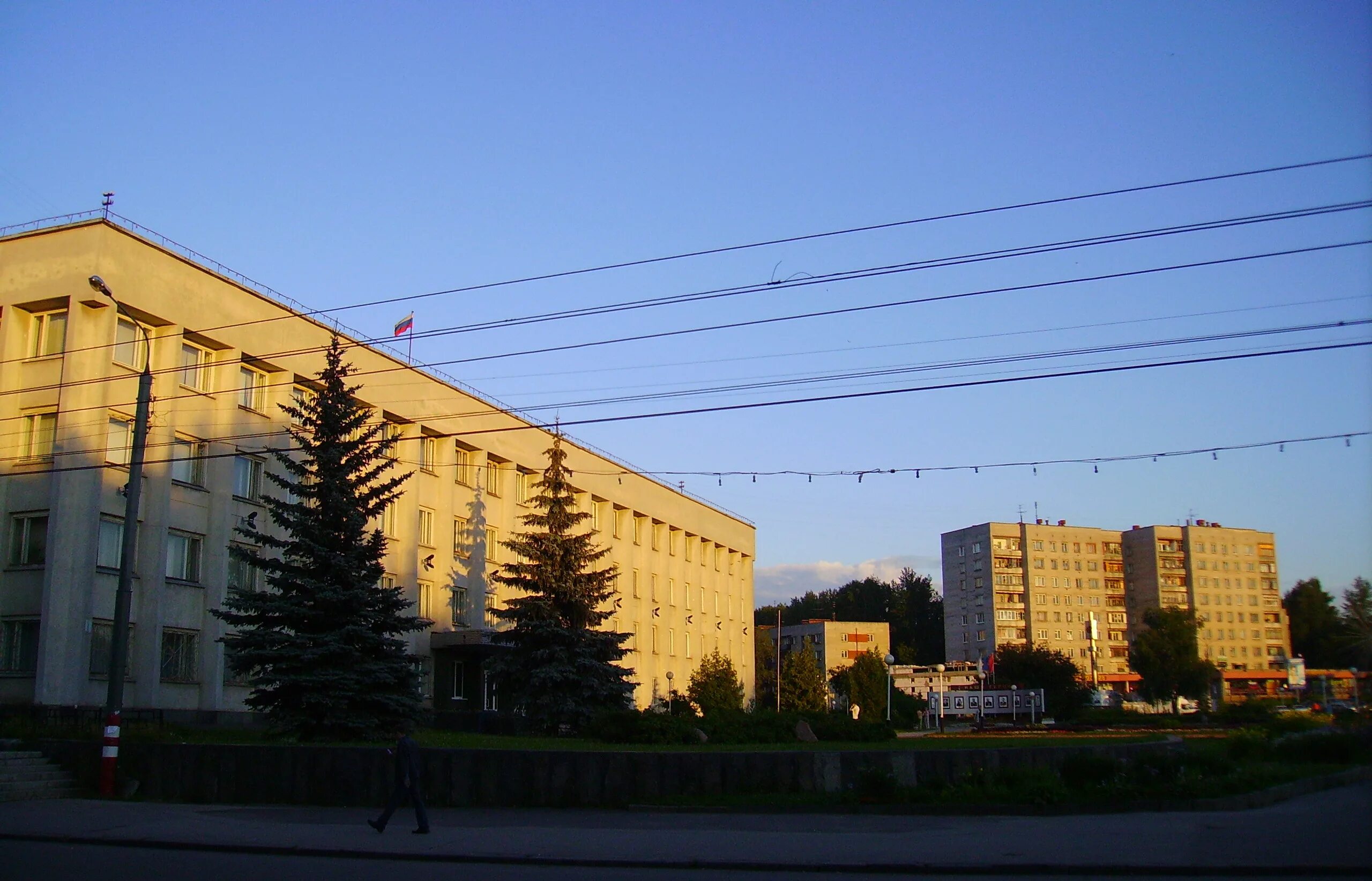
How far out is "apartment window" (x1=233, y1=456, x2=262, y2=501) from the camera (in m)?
39.0

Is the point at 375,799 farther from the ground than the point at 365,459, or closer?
closer

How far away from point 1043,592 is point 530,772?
120903 millimetres

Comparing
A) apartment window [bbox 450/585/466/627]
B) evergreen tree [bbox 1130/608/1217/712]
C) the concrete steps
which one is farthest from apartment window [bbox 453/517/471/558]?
evergreen tree [bbox 1130/608/1217/712]

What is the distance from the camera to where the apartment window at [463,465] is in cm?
5038

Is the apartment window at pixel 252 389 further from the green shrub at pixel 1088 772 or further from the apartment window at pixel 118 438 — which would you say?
the green shrub at pixel 1088 772

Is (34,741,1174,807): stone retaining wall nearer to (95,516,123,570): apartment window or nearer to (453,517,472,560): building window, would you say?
(95,516,123,570): apartment window

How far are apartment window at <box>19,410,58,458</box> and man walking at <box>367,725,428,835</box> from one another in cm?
2297

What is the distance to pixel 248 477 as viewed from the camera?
39688mm

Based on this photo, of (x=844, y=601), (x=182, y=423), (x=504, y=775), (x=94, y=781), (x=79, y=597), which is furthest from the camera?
(x=844, y=601)

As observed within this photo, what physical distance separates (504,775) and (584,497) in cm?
3959

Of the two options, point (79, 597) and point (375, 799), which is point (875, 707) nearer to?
point (79, 597)

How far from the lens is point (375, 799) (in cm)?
2062

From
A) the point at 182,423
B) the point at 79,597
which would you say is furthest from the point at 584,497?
the point at 79,597

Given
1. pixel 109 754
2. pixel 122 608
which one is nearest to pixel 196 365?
pixel 122 608
